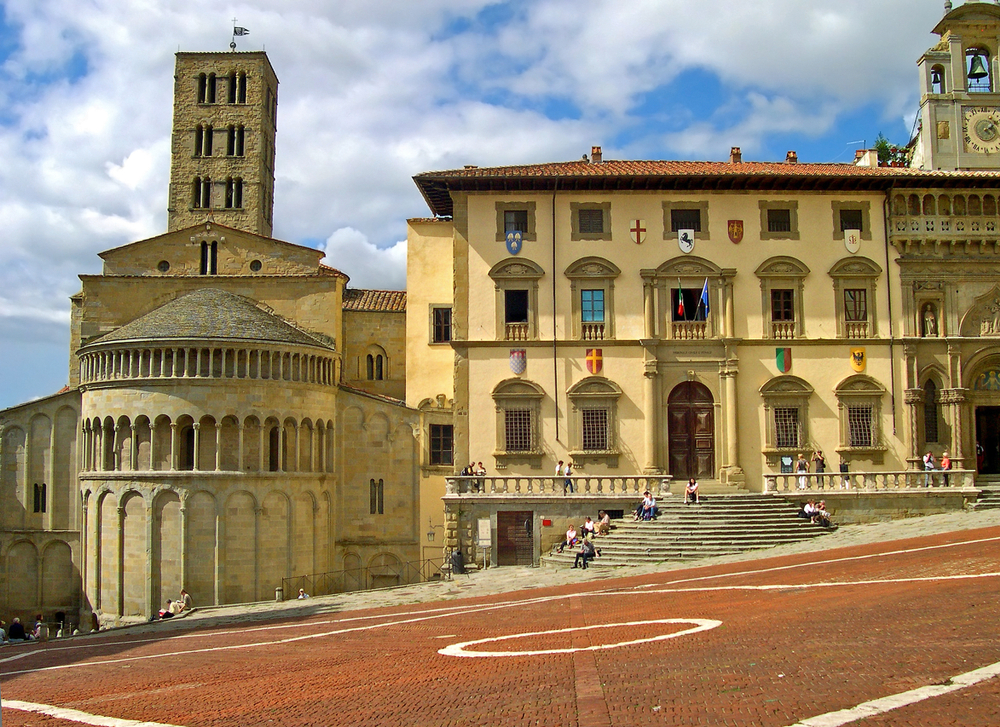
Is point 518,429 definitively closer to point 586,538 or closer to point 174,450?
point 586,538

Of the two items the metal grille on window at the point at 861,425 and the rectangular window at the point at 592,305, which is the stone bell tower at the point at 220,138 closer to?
the rectangular window at the point at 592,305

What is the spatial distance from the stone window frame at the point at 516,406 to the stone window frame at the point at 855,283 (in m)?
13.2

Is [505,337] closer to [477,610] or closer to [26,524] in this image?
[477,610]

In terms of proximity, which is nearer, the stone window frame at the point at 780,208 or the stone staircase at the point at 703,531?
the stone staircase at the point at 703,531

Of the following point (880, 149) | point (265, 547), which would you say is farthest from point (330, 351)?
point (880, 149)

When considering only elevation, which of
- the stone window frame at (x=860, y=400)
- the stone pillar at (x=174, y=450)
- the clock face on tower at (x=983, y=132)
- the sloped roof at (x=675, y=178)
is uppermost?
the clock face on tower at (x=983, y=132)

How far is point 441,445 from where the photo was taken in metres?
43.6

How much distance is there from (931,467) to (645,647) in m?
25.2

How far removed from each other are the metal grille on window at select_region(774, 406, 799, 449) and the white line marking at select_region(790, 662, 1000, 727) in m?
27.0

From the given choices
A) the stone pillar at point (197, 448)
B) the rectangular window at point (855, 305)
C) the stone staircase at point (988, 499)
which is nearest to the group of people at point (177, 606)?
the stone pillar at point (197, 448)

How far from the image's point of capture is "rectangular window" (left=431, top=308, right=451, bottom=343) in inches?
1729

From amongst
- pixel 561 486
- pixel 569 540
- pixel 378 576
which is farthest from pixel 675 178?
pixel 378 576

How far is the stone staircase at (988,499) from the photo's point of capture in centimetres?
3466

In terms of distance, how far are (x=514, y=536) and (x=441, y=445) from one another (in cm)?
916
